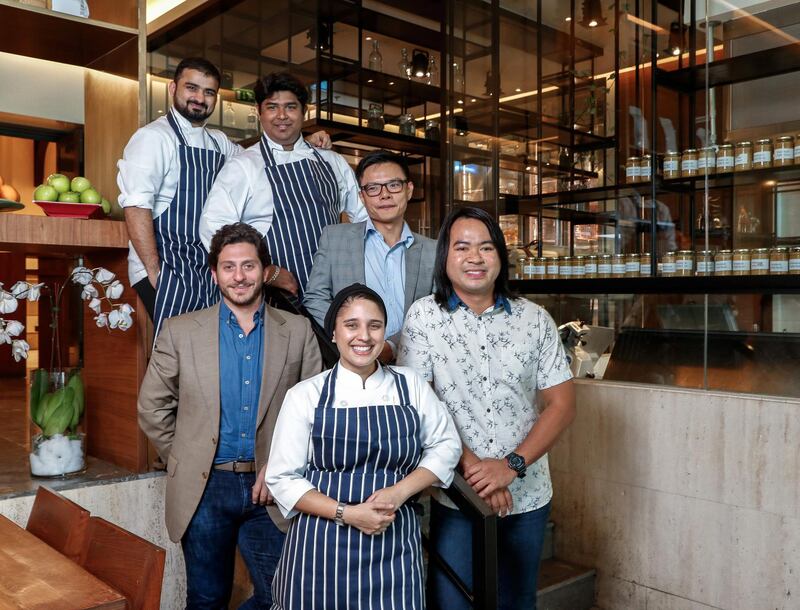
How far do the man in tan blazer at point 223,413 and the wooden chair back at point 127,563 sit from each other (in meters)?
0.52

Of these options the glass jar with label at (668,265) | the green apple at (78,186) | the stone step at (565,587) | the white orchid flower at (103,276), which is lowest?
the stone step at (565,587)

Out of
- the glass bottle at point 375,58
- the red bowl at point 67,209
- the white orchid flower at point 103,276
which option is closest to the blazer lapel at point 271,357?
the white orchid flower at point 103,276

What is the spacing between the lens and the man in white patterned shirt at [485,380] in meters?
2.10

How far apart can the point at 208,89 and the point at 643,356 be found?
2516 mm

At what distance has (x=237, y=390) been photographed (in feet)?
7.23

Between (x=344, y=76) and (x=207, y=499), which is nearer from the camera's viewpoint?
(x=207, y=499)

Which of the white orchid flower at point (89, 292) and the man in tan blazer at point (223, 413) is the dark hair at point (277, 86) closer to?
the man in tan blazer at point (223, 413)

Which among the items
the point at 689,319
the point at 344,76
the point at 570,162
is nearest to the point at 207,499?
the point at 689,319

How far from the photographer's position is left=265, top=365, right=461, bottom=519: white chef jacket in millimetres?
1845

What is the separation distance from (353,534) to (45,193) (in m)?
1.75

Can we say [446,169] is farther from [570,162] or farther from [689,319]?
[689,319]

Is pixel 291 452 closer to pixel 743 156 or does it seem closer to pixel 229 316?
pixel 229 316

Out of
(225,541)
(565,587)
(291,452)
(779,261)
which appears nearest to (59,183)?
(225,541)

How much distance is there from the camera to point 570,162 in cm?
496
